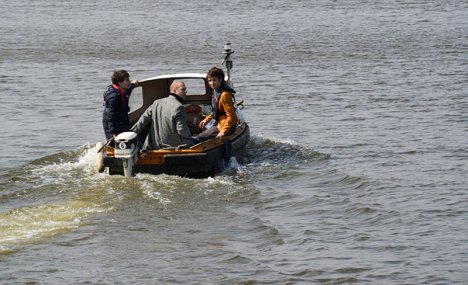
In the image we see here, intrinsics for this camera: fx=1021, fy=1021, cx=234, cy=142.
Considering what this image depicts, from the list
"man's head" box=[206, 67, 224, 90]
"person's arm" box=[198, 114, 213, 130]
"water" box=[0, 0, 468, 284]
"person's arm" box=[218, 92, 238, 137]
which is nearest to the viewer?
"water" box=[0, 0, 468, 284]

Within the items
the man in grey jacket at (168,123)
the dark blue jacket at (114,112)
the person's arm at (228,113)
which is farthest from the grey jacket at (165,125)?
the person's arm at (228,113)

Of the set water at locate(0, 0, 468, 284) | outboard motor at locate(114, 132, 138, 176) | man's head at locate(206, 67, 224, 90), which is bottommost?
water at locate(0, 0, 468, 284)

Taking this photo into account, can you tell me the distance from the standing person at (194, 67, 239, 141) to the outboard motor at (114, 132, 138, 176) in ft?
4.03

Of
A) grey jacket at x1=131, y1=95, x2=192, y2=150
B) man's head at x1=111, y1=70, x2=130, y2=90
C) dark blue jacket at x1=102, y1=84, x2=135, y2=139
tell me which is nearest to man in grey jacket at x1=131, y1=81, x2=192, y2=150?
grey jacket at x1=131, y1=95, x2=192, y2=150

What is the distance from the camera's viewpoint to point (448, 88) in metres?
23.1

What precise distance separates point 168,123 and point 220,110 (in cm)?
124

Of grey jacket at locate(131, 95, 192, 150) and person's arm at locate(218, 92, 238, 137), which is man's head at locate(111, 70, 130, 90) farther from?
person's arm at locate(218, 92, 238, 137)

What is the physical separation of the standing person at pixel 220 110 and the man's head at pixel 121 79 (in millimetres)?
1212

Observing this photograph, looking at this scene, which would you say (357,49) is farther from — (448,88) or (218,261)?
(218,261)

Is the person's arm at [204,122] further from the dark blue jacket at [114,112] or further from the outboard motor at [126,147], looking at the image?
the outboard motor at [126,147]

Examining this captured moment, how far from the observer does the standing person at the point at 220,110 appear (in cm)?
1462

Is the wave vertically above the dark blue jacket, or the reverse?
the dark blue jacket

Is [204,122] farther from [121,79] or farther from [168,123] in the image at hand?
[121,79]

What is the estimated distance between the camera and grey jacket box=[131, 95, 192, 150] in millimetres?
13891
